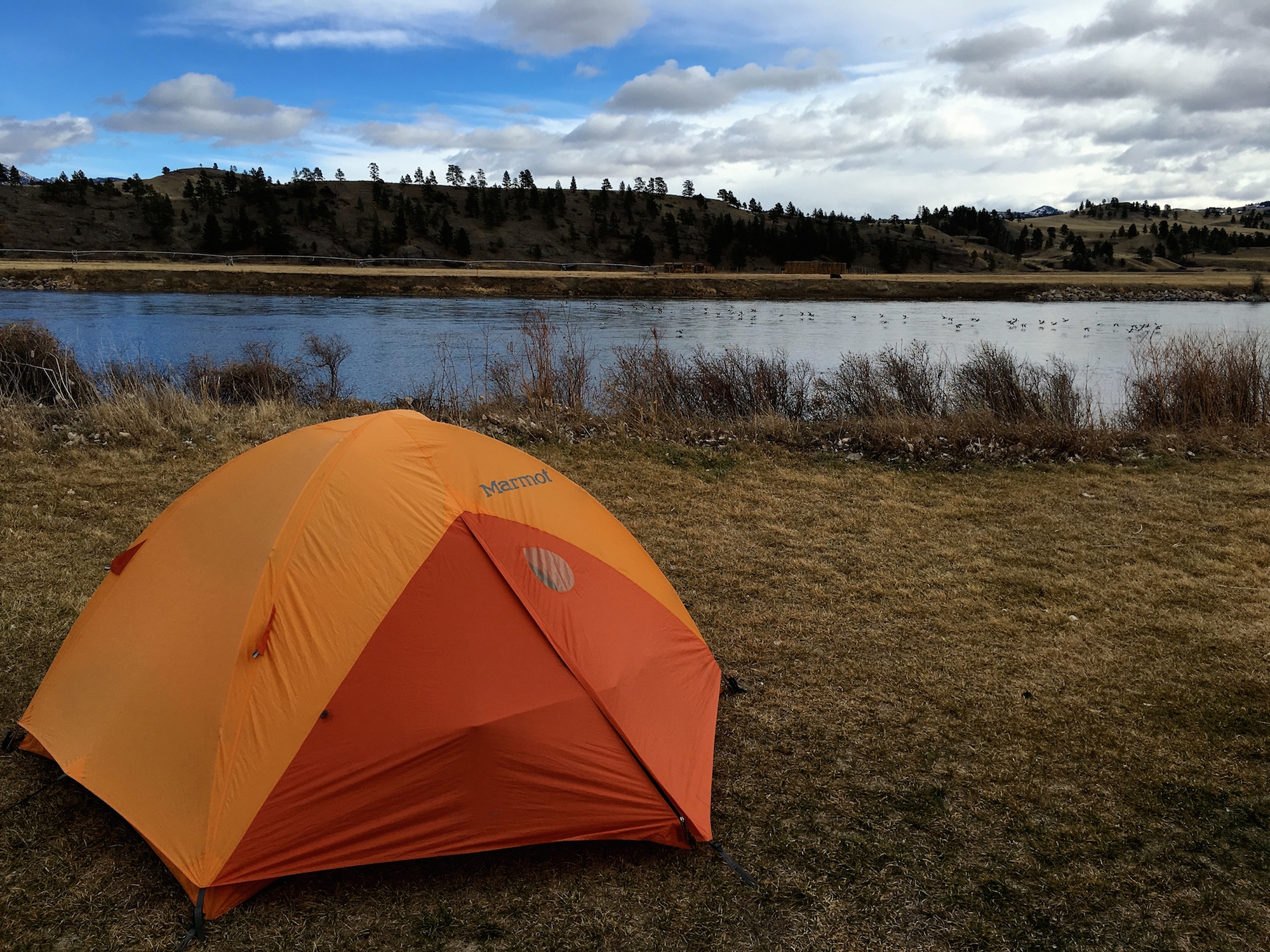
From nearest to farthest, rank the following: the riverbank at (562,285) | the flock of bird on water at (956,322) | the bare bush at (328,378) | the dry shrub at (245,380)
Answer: the dry shrub at (245,380), the bare bush at (328,378), the flock of bird on water at (956,322), the riverbank at (562,285)

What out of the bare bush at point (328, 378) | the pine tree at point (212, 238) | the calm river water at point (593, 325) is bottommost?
the bare bush at point (328, 378)

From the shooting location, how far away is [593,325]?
120 ft

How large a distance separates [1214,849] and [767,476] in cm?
639

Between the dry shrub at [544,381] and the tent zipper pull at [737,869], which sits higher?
the dry shrub at [544,381]

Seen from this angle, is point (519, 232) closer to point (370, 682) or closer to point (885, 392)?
point (885, 392)

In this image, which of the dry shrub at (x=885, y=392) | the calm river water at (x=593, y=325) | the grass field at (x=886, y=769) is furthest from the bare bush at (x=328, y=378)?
the dry shrub at (x=885, y=392)

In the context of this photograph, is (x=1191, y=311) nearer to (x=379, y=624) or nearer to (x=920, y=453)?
(x=920, y=453)

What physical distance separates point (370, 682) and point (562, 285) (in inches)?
→ 2375

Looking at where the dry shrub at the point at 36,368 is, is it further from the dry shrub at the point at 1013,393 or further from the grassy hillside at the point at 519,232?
the grassy hillside at the point at 519,232

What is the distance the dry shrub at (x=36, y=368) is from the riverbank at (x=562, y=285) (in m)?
42.9

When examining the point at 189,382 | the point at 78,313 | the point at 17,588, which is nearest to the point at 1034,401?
the point at 17,588

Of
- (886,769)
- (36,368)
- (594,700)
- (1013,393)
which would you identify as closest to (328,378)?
(36,368)

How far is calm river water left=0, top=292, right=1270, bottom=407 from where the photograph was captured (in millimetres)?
25203

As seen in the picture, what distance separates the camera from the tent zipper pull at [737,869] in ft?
11.2
